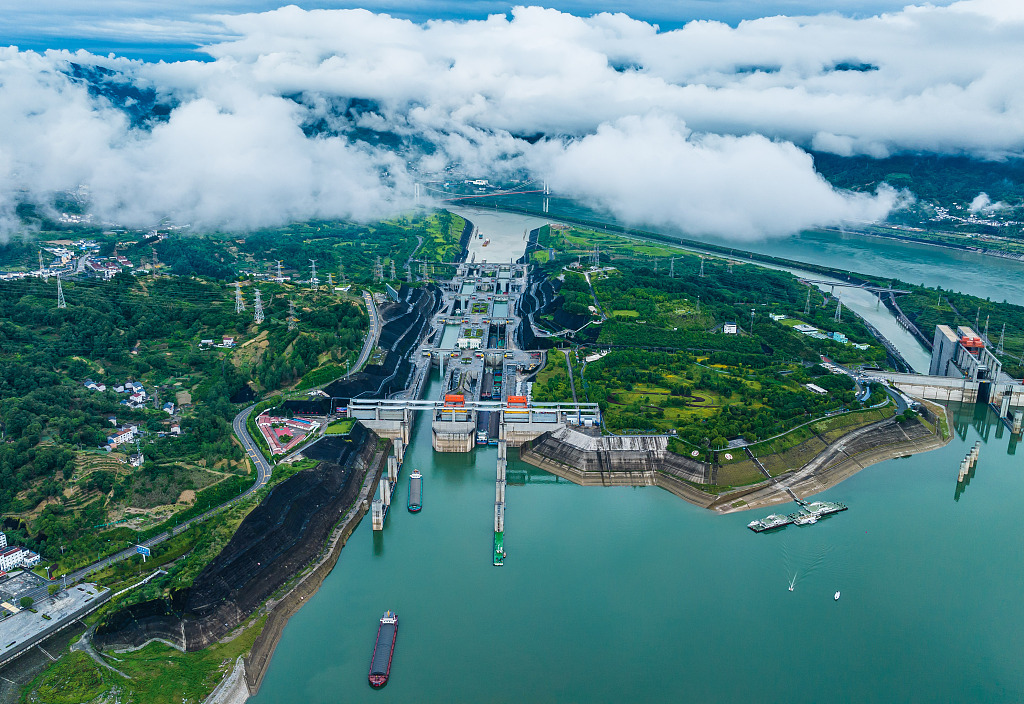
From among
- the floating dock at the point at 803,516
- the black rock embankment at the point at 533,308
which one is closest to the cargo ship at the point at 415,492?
the floating dock at the point at 803,516

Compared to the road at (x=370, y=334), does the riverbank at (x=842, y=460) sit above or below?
below

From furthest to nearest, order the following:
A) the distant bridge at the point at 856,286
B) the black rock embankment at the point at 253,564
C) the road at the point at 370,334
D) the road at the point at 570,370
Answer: the distant bridge at the point at 856,286
the road at the point at 370,334
the road at the point at 570,370
the black rock embankment at the point at 253,564

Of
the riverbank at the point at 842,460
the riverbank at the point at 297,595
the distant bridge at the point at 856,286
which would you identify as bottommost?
the riverbank at the point at 297,595

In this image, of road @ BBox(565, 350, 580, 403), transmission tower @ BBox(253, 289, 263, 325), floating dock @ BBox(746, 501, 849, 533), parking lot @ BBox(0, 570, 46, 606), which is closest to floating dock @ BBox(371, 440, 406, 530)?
road @ BBox(565, 350, 580, 403)

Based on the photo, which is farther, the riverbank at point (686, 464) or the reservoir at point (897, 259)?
the reservoir at point (897, 259)

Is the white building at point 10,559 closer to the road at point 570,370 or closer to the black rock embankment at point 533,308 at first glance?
the road at point 570,370

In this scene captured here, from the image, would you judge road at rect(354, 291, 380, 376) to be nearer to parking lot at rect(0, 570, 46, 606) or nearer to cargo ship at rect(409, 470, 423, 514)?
cargo ship at rect(409, 470, 423, 514)

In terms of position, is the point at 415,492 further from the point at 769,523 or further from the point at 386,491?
the point at 769,523
